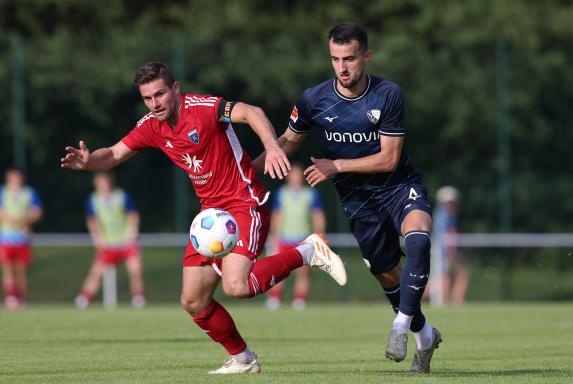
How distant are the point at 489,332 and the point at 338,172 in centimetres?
514

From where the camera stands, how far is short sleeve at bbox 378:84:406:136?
8102mm

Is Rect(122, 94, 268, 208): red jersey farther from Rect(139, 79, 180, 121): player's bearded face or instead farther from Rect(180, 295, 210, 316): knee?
Rect(180, 295, 210, 316): knee

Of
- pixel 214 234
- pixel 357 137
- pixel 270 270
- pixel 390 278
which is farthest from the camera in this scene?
pixel 390 278

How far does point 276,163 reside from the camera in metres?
7.49

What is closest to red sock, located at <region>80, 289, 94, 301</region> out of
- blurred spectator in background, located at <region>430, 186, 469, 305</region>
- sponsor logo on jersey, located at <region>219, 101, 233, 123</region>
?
blurred spectator in background, located at <region>430, 186, 469, 305</region>

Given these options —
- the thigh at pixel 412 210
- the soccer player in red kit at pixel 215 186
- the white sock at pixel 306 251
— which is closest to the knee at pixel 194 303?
the soccer player in red kit at pixel 215 186

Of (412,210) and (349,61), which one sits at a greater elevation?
(349,61)

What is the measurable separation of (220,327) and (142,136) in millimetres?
1360

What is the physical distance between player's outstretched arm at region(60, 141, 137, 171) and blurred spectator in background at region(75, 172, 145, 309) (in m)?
11.3

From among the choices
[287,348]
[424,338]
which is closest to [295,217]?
[287,348]

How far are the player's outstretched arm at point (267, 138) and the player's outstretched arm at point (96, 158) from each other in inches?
35.7

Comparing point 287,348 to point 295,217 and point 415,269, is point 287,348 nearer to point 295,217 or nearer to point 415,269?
point 415,269

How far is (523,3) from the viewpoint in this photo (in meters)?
28.9

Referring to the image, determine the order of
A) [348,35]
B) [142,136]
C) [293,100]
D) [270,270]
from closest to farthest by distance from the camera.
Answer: [348,35] → [270,270] → [142,136] → [293,100]
